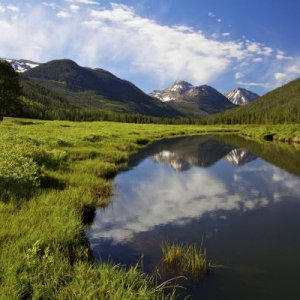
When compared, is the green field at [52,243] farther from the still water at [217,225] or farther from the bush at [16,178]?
the still water at [217,225]

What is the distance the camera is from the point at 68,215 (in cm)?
1541

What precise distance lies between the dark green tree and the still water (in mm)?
40171

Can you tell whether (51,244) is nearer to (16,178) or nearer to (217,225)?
(16,178)

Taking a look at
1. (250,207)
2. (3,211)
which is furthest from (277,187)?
(3,211)

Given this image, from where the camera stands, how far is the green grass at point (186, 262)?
1324 centimetres

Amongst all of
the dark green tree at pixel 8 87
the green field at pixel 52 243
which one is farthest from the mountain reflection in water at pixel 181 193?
the dark green tree at pixel 8 87

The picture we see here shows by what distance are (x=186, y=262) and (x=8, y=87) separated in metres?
62.2

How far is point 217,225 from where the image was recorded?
19656mm

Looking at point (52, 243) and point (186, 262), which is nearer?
point (52, 243)

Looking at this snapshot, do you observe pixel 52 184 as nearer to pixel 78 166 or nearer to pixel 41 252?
pixel 78 166

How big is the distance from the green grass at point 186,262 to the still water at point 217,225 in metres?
0.35

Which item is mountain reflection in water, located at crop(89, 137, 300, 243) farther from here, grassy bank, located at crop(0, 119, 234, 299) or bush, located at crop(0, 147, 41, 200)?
bush, located at crop(0, 147, 41, 200)

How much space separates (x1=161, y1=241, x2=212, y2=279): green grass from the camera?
43.4ft

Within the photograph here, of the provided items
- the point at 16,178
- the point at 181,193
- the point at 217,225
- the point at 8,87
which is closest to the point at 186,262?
the point at 217,225
